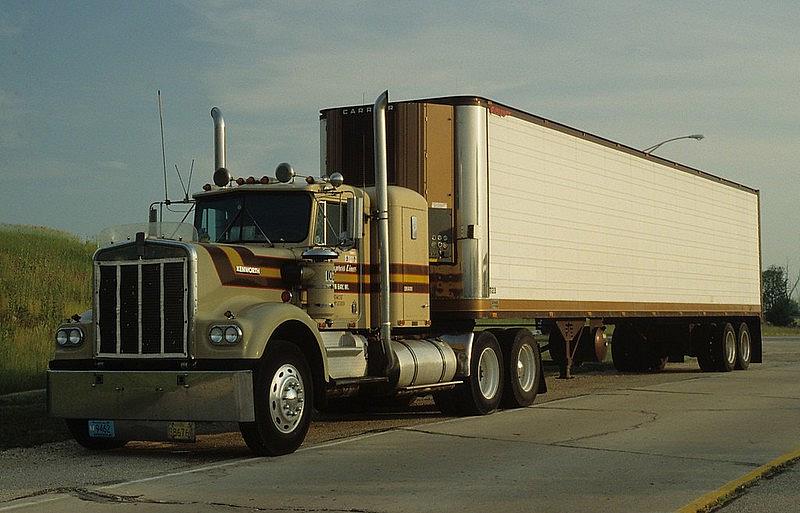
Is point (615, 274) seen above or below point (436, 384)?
above

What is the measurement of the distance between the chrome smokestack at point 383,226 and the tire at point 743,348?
1610 centimetres

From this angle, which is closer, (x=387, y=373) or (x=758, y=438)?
(x=758, y=438)

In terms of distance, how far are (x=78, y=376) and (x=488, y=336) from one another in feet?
22.6

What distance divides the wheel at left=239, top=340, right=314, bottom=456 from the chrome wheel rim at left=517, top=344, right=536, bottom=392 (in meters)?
5.97

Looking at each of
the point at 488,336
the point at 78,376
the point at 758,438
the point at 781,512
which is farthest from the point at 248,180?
the point at 781,512

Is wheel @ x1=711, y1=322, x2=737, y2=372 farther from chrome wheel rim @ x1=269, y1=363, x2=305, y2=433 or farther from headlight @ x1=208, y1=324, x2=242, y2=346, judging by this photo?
headlight @ x1=208, y1=324, x2=242, y2=346

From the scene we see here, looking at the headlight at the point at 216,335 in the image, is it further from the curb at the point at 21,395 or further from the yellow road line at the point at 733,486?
the curb at the point at 21,395

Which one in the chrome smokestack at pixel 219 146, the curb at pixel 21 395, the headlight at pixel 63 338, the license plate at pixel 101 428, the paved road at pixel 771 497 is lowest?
the paved road at pixel 771 497

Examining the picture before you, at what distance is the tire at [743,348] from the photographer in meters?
28.1

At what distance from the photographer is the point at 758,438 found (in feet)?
42.3

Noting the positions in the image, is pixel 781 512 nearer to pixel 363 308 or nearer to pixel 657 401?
pixel 363 308

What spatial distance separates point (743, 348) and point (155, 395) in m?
20.5

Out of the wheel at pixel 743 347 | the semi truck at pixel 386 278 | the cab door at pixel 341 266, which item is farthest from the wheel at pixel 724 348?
the cab door at pixel 341 266

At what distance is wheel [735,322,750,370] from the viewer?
92.0 ft
